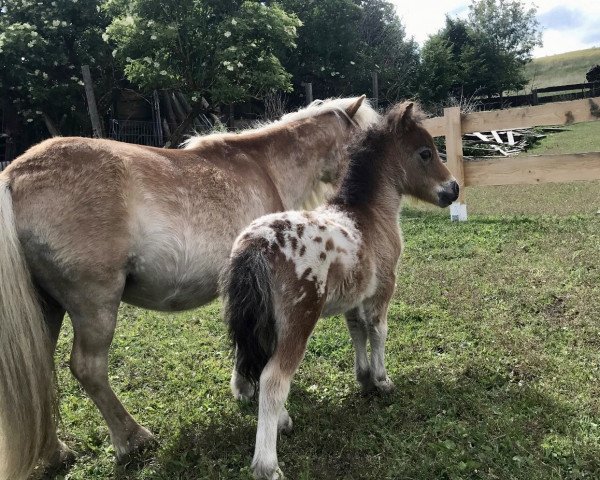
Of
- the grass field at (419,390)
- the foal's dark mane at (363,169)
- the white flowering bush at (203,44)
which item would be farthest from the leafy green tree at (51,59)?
the foal's dark mane at (363,169)

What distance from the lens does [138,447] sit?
3.09 meters

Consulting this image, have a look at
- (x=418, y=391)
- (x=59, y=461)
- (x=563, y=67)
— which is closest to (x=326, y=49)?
(x=418, y=391)

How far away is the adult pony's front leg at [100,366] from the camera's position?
291 cm

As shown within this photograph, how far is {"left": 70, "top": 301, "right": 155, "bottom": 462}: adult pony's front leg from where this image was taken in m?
2.91

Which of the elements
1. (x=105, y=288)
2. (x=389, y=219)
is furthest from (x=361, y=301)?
(x=105, y=288)

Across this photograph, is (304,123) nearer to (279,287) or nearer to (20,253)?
(279,287)

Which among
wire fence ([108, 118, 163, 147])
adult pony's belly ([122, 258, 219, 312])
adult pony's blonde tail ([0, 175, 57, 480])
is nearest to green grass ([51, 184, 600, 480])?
adult pony's blonde tail ([0, 175, 57, 480])

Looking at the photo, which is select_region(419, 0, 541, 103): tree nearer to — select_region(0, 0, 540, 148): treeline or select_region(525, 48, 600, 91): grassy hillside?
select_region(0, 0, 540, 148): treeline

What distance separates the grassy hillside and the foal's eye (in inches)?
2625

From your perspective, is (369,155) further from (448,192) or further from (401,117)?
(448,192)

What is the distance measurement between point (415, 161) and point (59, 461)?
3.18 metres

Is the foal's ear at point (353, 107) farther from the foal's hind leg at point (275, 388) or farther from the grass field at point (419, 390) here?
the foal's hind leg at point (275, 388)

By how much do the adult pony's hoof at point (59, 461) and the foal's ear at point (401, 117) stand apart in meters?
3.12

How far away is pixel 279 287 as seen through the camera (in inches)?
107
